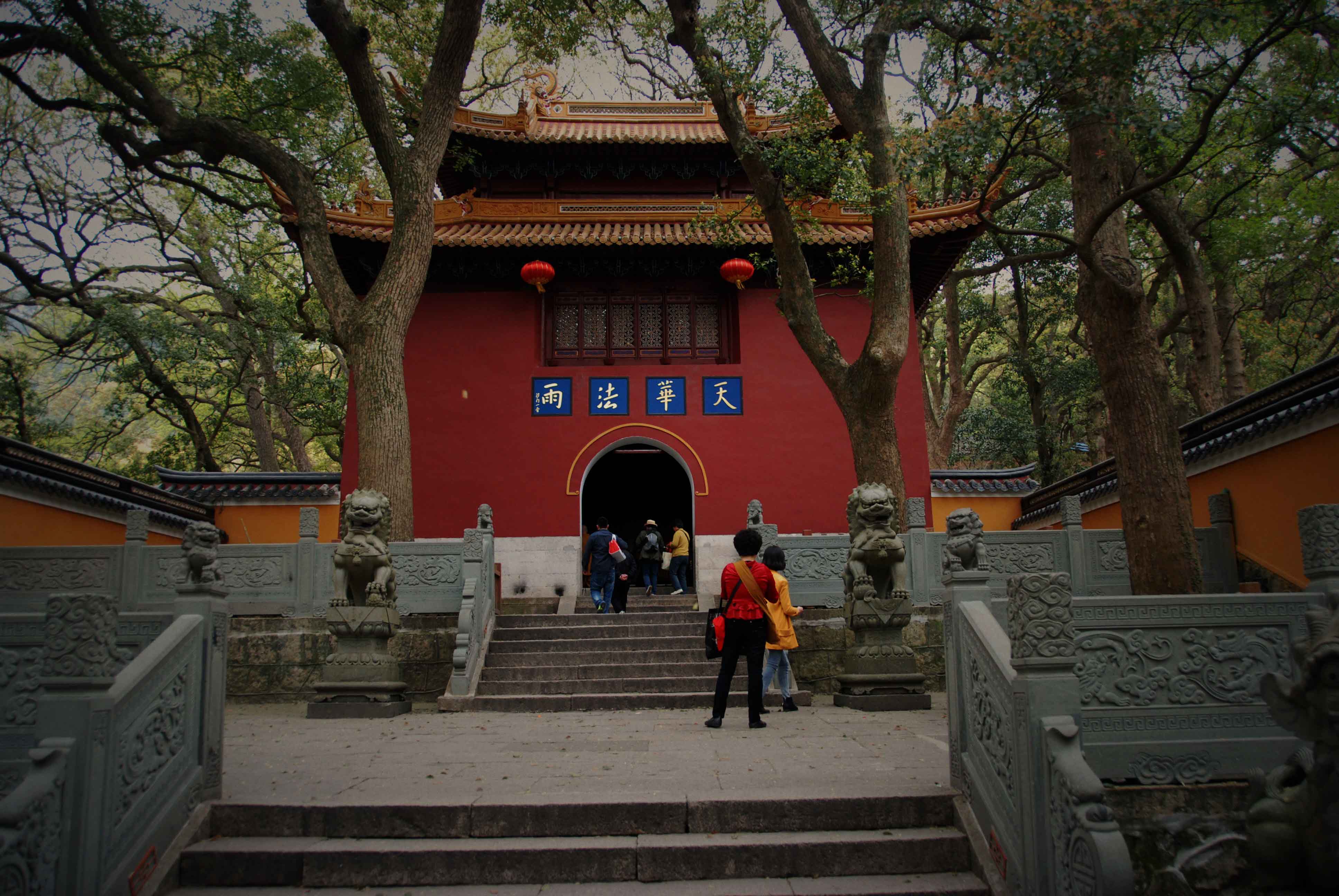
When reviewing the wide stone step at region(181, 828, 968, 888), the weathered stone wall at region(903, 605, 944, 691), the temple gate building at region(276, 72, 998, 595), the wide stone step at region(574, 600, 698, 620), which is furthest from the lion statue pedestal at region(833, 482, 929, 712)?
the temple gate building at region(276, 72, 998, 595)

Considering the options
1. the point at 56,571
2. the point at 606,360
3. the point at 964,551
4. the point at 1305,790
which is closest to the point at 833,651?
the point at 964,551

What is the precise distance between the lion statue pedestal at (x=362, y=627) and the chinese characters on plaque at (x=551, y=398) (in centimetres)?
604

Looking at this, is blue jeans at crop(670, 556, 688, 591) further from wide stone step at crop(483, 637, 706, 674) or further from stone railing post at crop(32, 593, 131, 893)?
stone railing post at crop(32, 593, 131, 893)

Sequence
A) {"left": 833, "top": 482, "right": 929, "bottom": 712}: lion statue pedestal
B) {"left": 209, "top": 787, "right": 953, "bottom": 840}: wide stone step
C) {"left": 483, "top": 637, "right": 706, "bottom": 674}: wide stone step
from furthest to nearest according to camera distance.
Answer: {"left": 483, "top": 637, "right": 706, "bottom": 674}: wide stone step < {"left": 833, "top": 482, "right": 929, "bottom": 712}: lion statue pedestal < {"left": 209, "top": 787, "right": 953, "bottom": 840}: wide stone step

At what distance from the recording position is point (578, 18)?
11.4 m

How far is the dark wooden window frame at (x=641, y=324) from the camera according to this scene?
1374 centimetres

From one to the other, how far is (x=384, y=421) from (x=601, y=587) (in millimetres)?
3581

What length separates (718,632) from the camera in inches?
239

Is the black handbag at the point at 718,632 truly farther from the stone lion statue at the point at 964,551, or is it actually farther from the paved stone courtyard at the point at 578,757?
the stone lion statue at the point at 964,551

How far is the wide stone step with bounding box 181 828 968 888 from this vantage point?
3436 millimetres

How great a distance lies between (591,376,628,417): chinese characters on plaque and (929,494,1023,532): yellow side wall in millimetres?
5498

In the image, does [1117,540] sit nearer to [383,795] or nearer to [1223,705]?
[1223,705]

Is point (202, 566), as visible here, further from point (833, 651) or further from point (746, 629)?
point (833, 651)

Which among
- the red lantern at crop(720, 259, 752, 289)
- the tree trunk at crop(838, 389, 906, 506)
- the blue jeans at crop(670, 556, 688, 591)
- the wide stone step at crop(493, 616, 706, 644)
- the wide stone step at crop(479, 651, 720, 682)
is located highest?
the red lantern at crop(720, 259, 752, 289)
